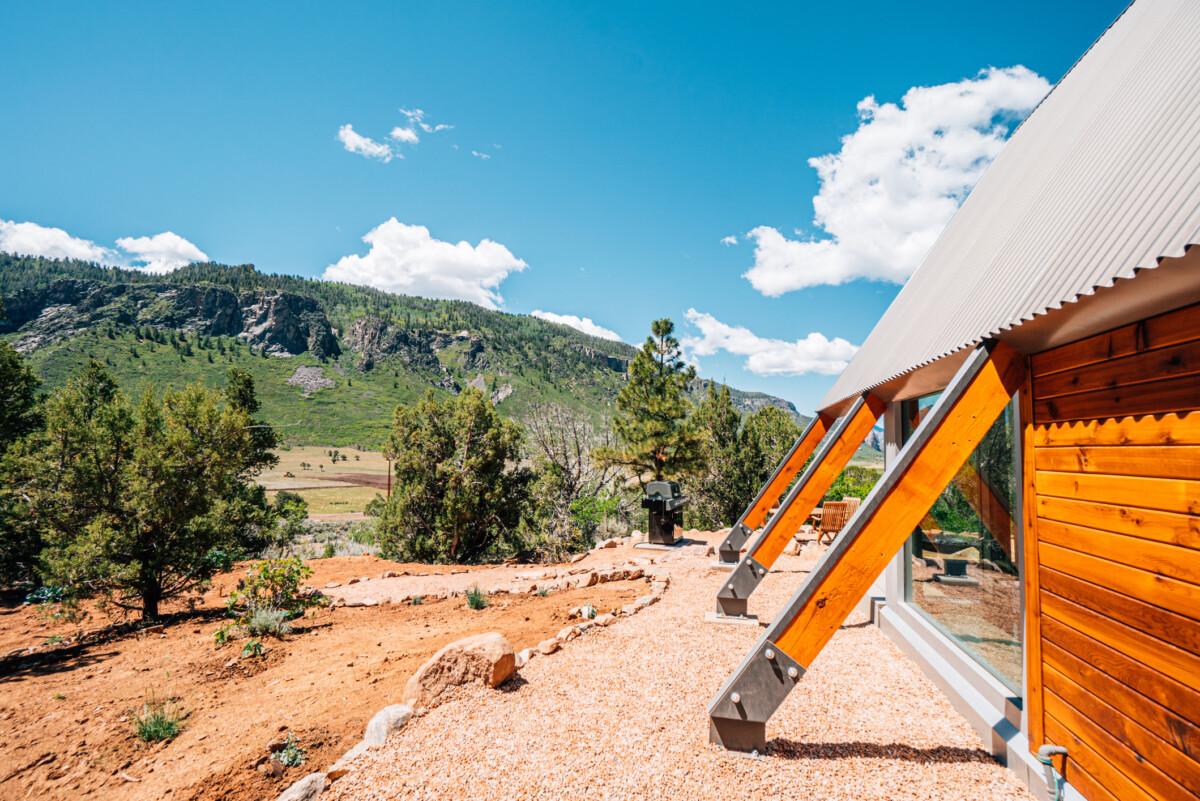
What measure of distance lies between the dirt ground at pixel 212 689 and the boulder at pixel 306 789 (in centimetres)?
22

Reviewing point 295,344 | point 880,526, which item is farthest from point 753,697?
point 295,344

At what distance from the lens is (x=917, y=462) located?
8.70 feet

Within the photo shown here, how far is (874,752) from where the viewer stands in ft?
9.70

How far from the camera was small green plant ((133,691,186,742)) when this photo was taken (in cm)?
356

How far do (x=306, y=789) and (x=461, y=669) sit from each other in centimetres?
120

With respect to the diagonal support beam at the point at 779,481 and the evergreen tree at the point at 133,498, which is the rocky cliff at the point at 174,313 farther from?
the diagonal support beam at the point at 779,481

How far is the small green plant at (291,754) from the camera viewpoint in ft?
9.77

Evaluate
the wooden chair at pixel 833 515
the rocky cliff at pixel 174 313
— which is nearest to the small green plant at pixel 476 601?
the wooden chair at pixel 833 515

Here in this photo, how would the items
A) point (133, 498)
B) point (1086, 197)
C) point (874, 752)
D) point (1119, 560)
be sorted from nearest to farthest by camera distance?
point (1119, 560)
point (1086, 197)
point (874, 752)
point (133, 498)

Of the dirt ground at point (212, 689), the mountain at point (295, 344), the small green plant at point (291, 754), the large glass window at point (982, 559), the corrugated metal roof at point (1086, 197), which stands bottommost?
the dirt ground at point (212, 689)

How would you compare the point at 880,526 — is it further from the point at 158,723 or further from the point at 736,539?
the point at 158,723

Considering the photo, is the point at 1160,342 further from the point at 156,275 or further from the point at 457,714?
the point at 156,275

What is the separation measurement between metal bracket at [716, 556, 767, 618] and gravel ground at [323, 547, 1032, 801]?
0.74 metres

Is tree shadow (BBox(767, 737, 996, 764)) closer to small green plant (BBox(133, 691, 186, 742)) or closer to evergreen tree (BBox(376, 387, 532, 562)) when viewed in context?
small green plant (BBox(133, 691, 186, 742))
